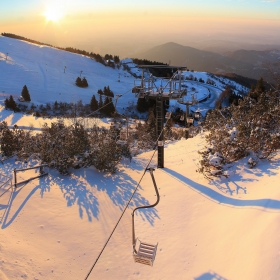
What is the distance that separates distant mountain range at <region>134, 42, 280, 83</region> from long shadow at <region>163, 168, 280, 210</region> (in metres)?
132

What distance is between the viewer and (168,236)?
570cm

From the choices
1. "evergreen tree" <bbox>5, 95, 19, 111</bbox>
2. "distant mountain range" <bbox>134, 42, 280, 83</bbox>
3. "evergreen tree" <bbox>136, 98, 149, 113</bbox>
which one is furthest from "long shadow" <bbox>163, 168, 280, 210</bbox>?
"distant mountain range" <bbox>134, 42, 280, 83</bbox>

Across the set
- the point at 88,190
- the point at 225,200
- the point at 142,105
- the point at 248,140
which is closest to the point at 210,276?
the point at 225,200

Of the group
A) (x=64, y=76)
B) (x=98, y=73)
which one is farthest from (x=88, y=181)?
(x=98, y=73)

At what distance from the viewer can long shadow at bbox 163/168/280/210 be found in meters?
5.28

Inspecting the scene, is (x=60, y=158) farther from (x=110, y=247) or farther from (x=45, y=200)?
(x=110, y=247)

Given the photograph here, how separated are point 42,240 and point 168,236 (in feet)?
9.84

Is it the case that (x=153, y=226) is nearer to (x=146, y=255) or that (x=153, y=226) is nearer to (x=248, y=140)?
(x=146, y=255)

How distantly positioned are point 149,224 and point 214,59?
16771cm

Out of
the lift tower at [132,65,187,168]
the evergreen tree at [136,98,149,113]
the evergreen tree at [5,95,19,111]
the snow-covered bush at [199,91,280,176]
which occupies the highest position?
the lift tower at [132,65,187,168]

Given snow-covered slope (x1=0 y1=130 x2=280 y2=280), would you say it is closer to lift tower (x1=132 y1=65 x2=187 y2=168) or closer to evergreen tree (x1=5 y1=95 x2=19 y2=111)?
lift tower (x1=132 y1=65 x2=187 y2=168)

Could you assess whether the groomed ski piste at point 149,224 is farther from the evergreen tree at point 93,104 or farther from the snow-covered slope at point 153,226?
the evergreen tree at point 93,104

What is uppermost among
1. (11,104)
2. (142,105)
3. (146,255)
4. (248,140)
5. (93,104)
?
(248,140)

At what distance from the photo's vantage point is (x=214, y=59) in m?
159
